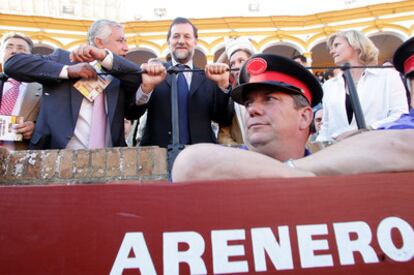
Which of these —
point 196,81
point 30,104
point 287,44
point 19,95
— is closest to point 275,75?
point 196,81

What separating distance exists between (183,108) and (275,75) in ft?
3.82

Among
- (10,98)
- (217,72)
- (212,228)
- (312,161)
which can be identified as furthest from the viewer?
(10,98)

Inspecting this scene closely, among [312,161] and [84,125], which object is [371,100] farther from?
[84,125]

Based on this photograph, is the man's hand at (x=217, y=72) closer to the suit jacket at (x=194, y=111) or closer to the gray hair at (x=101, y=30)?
the suit jacket at (x=194, y=111)

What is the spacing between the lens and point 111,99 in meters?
2.62

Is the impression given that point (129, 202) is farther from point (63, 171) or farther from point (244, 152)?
point (63, 171)

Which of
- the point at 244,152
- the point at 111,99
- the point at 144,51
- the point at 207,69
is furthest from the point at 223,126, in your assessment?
the point at 144,51

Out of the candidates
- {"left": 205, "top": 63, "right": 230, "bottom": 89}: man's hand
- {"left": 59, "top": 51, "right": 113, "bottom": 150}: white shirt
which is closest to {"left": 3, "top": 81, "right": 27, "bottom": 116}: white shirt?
{"left": 59, "top": 51, "right": 113, "bottom": 150}: white shirt

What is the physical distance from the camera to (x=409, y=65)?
1.98m

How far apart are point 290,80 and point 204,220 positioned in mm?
1028

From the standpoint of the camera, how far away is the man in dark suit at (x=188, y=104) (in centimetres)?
262

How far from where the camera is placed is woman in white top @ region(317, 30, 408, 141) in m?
2.69

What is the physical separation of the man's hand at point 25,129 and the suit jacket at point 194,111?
73 centimetres

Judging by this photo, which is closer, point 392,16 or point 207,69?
point 207,69
